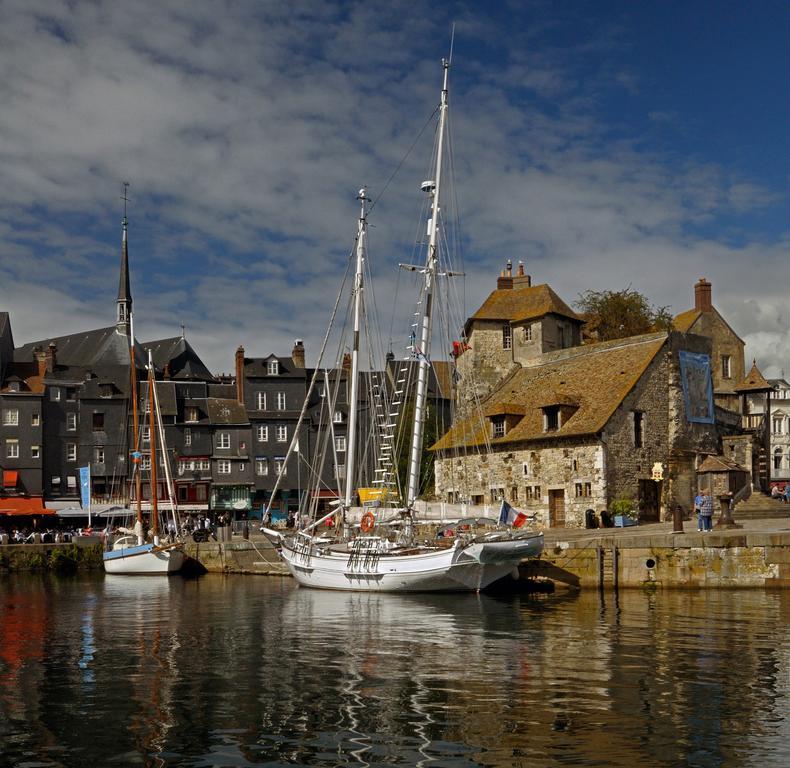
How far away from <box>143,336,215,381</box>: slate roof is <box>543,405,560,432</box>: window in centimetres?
4740

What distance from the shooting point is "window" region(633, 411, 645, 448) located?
156ft

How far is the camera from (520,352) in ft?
215

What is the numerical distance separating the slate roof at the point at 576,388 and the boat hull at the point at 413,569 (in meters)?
8.71

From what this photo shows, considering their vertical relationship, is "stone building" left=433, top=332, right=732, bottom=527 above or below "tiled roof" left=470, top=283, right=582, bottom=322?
below

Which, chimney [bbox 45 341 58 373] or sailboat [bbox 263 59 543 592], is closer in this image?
sailboat [bbox 263 59 543 592]

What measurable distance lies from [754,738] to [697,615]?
44.1ft

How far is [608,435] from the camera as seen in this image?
153ft

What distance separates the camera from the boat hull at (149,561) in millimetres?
52219

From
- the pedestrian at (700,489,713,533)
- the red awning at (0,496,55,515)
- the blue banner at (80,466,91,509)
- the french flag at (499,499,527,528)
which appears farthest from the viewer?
the red awning at (0,496,55,515)

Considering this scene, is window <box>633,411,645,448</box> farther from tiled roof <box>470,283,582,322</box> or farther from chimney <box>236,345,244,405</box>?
chimney <box>236,345,244,405</box>

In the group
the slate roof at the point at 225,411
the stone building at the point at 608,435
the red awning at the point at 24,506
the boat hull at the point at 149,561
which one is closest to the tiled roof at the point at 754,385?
the stone building at the point at 608,435

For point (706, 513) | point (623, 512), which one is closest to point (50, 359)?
point (623, 512)

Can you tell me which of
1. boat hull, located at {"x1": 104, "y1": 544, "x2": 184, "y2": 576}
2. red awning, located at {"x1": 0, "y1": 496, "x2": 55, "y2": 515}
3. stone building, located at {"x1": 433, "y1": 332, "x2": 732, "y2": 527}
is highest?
stone building, located at {"x1": 433, "y1": 332, "x2": 732, "y2": 527}

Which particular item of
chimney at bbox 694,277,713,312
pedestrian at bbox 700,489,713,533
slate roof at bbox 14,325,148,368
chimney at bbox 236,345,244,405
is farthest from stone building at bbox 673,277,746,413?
slate roof at bbox 14,325,148,368
